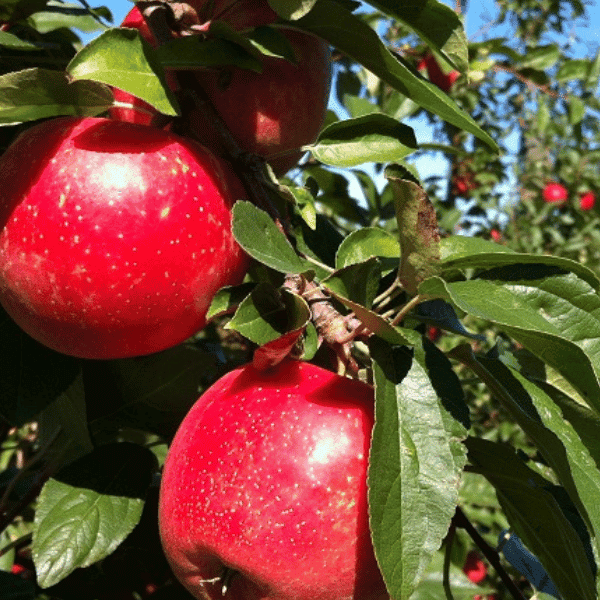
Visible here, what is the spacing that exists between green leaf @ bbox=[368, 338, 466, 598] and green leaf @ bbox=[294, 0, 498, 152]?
22 cm

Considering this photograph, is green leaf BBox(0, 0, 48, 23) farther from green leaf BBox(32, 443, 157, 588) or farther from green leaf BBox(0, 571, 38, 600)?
green leaf BBox(0, 571, 38, 600)

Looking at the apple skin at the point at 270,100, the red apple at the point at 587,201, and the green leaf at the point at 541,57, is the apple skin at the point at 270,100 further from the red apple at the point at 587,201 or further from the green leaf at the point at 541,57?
the red apple at the point at 587,201

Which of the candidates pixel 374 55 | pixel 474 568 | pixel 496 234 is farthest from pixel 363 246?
pixel 496 234

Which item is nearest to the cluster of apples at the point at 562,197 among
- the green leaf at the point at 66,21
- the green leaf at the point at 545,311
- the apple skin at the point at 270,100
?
the green leaf at the point at 66,21

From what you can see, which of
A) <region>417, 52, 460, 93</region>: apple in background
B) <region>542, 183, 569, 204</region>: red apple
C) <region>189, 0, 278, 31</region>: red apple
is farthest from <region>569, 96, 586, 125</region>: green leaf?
<region>189, 0, 278, 31</region>: red apple

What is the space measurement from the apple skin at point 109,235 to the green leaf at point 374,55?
161 mm

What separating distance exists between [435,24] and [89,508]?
22.0 inches

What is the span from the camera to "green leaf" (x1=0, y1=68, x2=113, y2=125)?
0.63 meters

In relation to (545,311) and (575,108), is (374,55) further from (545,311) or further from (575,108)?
(575,108)

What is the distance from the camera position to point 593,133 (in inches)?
180

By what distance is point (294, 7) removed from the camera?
0.67 meters

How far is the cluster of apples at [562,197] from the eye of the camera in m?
4.05

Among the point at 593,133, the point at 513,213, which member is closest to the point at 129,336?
the point at 513,213

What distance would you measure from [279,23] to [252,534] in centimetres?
44
